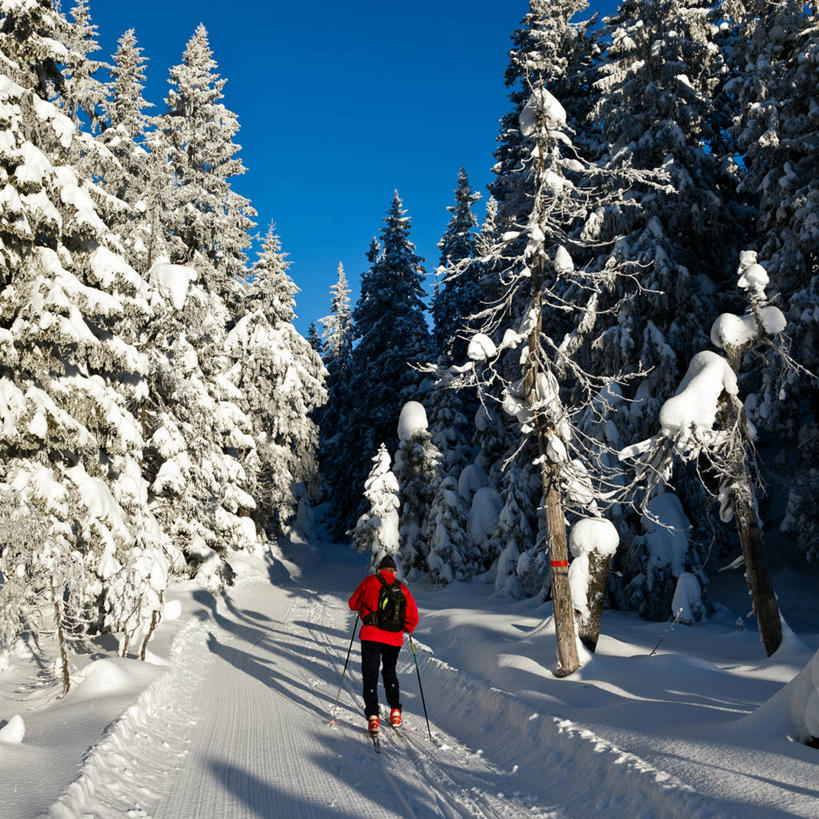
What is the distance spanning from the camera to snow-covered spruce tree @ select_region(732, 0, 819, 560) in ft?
48.3

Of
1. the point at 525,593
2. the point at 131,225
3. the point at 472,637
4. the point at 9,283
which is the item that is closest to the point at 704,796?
the point at 472,637

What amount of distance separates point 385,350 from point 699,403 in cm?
3010

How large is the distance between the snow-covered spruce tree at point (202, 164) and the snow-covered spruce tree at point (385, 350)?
14.9m

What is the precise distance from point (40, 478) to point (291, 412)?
20.8 m

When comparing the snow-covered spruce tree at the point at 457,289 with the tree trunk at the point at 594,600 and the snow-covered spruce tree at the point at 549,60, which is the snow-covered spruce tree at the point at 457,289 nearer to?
the snow-covered spruce tree at the point at 549,60

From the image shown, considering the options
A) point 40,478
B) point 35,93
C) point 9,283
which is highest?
point 35,93

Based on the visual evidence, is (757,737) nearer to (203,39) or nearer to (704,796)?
(704,796)

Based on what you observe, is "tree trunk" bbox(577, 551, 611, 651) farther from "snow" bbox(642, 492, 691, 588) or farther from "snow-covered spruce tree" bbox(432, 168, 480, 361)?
"snow-covered spruce tree" bbox(432, 168, 480, 361)

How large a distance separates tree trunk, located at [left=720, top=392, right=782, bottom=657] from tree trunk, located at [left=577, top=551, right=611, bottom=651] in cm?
233

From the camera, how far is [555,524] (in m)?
10.4

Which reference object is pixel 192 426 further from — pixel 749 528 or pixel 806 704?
pixel 806 704

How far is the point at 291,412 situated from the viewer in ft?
101

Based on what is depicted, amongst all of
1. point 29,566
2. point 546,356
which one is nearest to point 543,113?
point 546,356

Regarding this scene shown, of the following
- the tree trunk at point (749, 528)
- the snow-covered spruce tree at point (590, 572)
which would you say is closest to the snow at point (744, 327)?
the tree trunk at point (749, 528)
